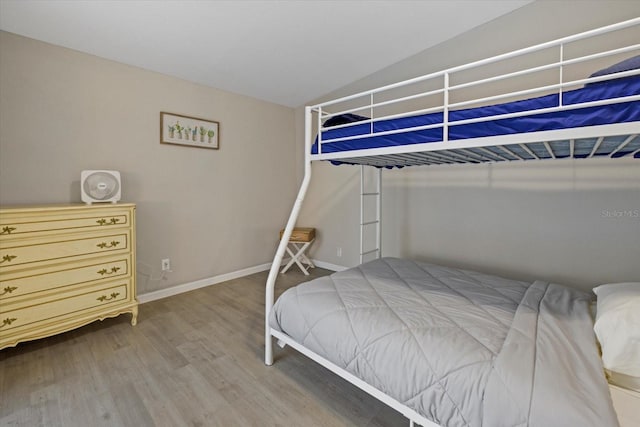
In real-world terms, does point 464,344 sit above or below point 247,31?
below

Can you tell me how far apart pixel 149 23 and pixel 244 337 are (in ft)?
8.05

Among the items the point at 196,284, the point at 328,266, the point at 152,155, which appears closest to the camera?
the point at 152,155

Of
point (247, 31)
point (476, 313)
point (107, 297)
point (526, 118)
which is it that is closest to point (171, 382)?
point (107, 297)

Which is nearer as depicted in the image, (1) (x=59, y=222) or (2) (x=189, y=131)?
(1) (x=59, y=222)

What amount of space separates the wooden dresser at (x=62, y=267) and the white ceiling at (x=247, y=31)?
133 centimetres

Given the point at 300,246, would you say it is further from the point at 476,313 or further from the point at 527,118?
the point at 527,118

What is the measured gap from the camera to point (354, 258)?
11.5ft

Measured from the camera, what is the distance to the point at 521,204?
7.86ft

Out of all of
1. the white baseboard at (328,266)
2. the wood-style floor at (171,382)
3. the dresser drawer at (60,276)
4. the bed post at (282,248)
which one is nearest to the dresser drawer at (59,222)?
the dresser drawer at (60,276)

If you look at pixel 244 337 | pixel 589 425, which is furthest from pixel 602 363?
pixel 244 337

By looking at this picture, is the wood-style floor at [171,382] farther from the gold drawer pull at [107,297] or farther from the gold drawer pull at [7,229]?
the gold drawer pull at [7,229]

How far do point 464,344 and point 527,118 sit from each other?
0.95 m

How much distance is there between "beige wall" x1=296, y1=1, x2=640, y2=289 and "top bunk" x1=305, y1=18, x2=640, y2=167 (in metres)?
0.29

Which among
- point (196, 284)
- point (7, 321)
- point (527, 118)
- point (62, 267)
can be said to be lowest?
point (196, 284)
